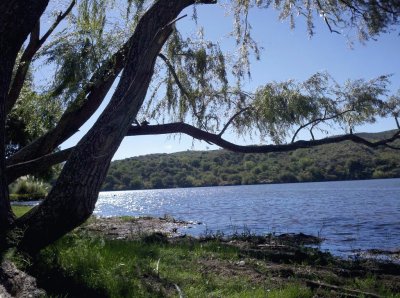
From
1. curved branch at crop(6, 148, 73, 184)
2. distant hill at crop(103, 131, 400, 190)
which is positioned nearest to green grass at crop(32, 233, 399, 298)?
curved branch at crop(6, 148, 73, 184)

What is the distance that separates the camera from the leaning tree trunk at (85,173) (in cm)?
580

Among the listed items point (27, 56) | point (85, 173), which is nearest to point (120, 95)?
point (85, 173)

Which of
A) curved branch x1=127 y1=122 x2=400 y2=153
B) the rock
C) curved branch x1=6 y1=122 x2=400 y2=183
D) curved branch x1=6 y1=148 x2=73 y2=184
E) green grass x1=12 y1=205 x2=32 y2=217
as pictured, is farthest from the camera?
green grass x1=12 y1=205 x2=32 y2=217

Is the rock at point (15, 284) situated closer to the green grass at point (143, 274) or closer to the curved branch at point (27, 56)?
the green grass at point (143, 274)

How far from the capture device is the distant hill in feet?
355

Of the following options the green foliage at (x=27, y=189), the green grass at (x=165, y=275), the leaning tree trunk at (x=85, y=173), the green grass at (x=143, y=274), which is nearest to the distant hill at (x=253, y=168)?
the green foliage at (x=27, y=189)

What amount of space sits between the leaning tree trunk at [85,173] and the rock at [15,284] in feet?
3.24

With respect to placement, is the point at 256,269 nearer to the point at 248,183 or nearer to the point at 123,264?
the point at 123,264

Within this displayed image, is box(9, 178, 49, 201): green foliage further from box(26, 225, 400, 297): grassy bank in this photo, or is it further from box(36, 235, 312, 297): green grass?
box(36, 235, 312, 297): green grass

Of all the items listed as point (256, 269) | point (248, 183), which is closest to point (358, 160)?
point (248, 183)

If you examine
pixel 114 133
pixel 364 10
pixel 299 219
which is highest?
pixel 364 10

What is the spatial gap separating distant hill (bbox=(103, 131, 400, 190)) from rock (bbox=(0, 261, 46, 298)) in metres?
93.4

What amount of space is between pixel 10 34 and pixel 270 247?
8.00 meters

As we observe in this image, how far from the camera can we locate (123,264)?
633 cm
